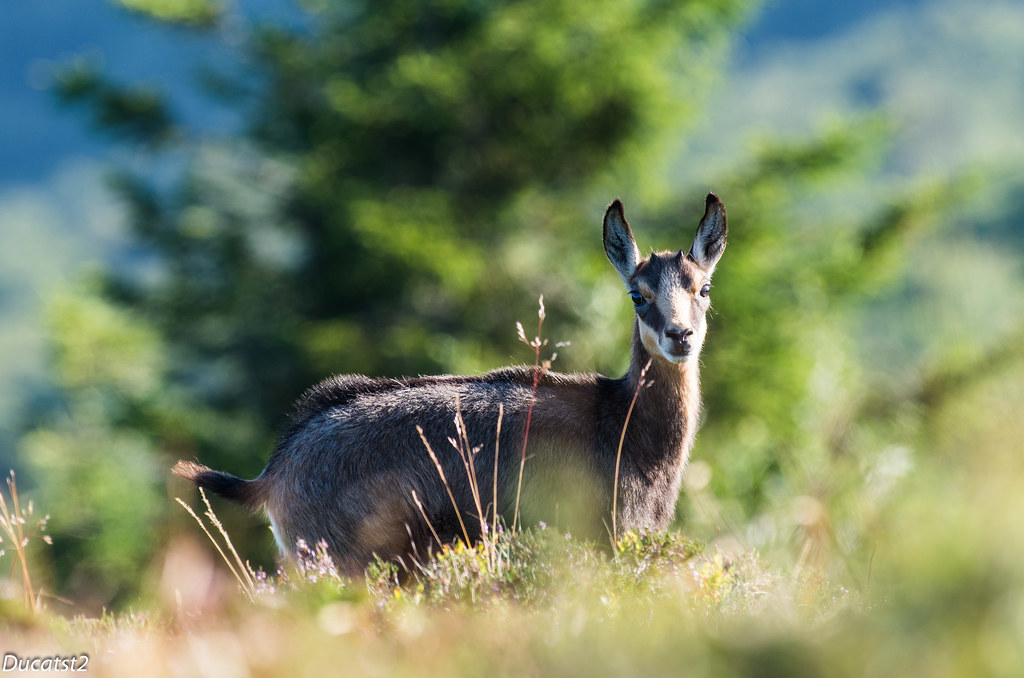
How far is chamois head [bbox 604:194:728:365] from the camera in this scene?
6.09 m

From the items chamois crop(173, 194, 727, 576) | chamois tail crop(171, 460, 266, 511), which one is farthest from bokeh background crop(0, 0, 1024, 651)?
chamois tail crop(171, 460, 266, 511)

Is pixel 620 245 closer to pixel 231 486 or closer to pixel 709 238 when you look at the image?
pixel 709 238

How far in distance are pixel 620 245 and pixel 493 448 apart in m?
1.93

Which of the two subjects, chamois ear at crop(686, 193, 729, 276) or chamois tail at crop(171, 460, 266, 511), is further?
chamois ear at crop(686, 193, 729, 276)

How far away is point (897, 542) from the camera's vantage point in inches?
95.3

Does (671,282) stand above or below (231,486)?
above

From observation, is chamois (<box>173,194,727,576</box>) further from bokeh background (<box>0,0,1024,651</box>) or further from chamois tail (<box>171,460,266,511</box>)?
bokeh background (<box>0,0,1024,651</box>)

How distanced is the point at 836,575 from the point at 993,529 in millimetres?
3021

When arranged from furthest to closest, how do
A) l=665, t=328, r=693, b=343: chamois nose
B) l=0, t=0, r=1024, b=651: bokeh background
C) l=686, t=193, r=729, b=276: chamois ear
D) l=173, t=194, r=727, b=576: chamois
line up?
l=0, t=0, r=1024, b=651: bokeh background, l=686, t=193, r=729, b=276: chamois ear, l=665, t=328, r=693, b=343: chamois nose, l=173, t=194, r=727, b=576: chamois

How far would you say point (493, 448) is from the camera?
19.1ft

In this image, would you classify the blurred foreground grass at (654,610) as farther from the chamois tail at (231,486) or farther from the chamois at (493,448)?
the chamois tail at (231,486)

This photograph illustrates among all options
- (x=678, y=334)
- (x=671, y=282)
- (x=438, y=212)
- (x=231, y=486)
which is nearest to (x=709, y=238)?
(x=671, y=282)

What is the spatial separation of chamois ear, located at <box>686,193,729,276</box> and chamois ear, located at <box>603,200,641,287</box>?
427 mm

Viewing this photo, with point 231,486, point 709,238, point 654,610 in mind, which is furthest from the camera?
point 709,238
